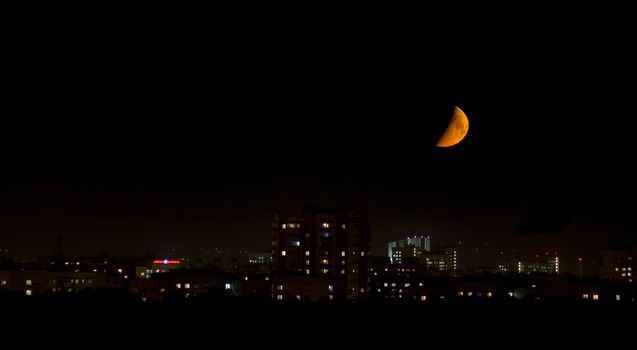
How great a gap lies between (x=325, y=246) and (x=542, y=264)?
169ft

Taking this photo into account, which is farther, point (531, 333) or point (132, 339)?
point (531, 333)

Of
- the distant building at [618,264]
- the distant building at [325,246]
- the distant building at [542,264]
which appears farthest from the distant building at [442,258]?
the distant building at [325,246]

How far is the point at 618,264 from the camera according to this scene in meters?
51.1

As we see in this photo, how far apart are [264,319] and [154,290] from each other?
1706cm

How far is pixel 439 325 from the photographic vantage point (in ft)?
47.4

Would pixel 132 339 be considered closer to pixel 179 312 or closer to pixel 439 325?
pixel 179 312

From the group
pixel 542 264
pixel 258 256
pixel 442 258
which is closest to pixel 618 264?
pixel 542 264

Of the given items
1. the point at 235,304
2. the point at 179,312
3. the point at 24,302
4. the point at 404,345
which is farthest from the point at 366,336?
the point at 24,302

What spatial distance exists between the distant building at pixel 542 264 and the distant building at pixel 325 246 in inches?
1930

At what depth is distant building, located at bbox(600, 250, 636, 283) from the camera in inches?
1987

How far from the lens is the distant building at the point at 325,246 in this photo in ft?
109

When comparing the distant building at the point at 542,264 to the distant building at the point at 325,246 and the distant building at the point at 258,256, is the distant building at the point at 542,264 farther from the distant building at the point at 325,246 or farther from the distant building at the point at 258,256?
the distant building at the point at 325,246

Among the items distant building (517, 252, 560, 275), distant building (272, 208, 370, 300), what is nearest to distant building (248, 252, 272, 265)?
distant building (517, 252, 560, 275)

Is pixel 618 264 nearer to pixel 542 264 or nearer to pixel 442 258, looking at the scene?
pixel 542 264
